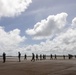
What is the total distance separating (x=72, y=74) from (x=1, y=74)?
529 centimetres

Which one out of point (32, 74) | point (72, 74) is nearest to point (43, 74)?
point (32, 74)

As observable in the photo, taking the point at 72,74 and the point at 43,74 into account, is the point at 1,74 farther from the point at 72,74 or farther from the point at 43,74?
the point at 72,74

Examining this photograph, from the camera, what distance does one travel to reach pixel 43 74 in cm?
1703

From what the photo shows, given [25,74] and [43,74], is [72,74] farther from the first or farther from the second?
[25,74]

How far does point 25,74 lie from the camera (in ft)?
55.0

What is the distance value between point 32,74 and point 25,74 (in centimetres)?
53

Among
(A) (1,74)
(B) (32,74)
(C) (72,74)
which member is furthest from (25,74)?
(C) (72,74)

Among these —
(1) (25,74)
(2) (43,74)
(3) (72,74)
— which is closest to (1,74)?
(1) (25,74)

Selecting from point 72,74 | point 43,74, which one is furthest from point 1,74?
point 72,74

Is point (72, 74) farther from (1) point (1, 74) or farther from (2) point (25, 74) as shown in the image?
(1) point (1, 74)

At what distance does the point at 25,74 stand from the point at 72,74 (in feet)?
11.6

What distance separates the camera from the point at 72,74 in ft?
55.6

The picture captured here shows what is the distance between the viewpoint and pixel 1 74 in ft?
54.2

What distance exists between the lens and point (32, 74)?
16.9 m
